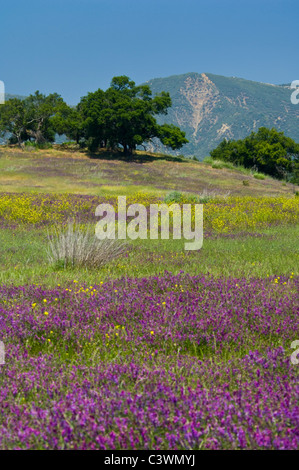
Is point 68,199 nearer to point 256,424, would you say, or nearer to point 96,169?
point 256,424

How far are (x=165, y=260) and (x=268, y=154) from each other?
53.6m

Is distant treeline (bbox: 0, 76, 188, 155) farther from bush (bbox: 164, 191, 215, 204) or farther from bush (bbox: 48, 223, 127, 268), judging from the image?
bush (bbox: 48, 223, 127, 268)

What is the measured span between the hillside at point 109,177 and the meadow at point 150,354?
16.9 meters

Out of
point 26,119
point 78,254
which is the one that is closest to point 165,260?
point 78,254

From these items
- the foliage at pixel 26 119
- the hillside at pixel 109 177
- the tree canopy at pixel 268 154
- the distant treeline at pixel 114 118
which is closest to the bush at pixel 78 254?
the hillside at pixel 109 177

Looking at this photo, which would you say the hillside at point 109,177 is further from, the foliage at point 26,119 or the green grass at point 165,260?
the green grass at point 165,260

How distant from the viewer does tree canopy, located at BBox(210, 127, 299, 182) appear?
185ft

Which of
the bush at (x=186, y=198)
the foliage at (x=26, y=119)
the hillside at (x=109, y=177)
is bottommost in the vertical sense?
the bush at (x=186, y=198)

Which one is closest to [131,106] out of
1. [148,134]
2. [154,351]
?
[148,134]

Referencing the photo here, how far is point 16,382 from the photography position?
8.30 ft

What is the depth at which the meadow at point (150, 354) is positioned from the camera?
189cm

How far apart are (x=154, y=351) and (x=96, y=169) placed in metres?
33.7

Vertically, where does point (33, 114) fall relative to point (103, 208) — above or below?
above

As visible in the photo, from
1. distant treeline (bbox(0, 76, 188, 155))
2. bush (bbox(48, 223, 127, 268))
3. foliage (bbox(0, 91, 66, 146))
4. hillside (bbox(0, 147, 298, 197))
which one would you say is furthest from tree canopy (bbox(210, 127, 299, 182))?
bush (bbox(48, 223, 127, 268))
